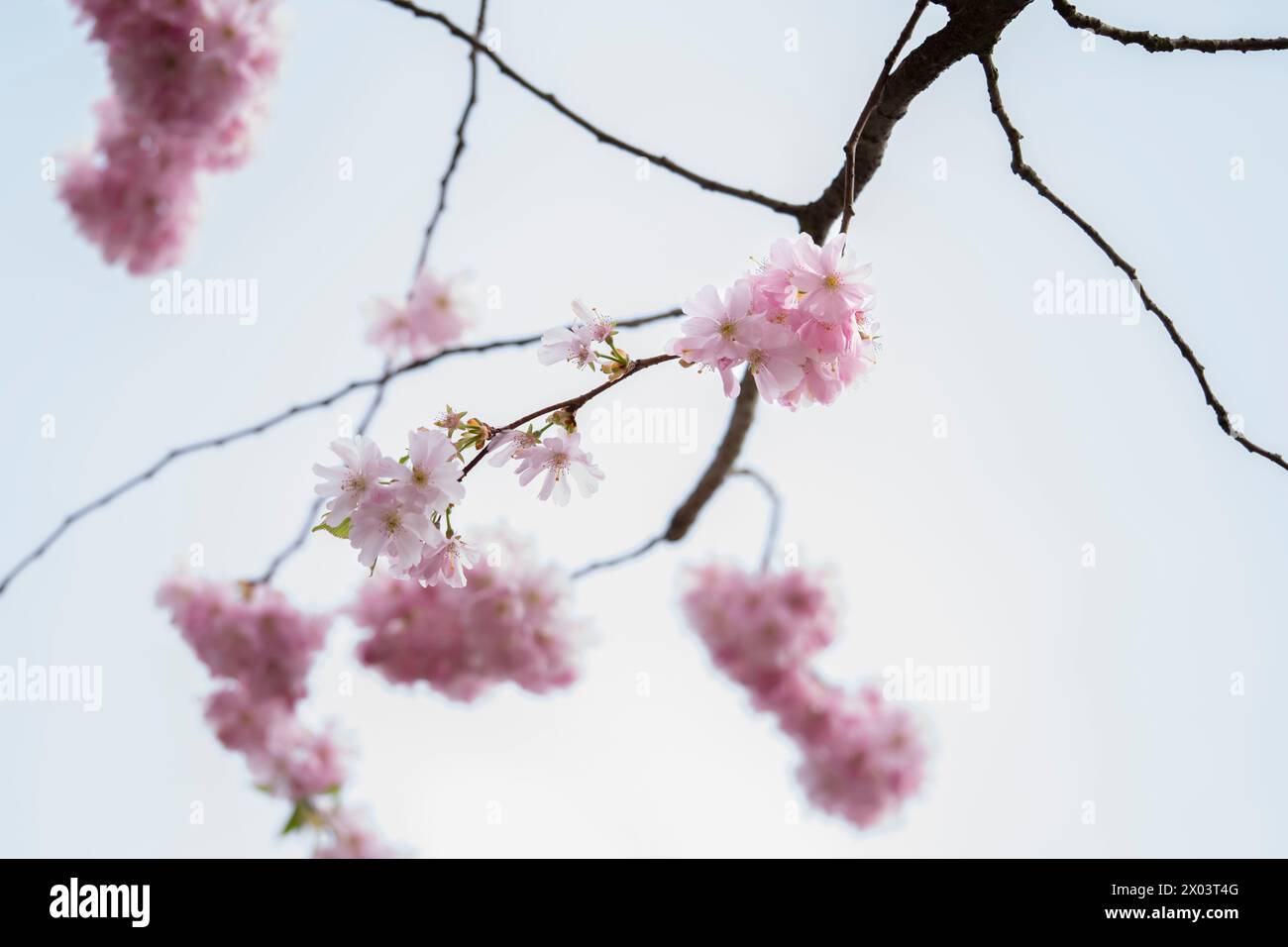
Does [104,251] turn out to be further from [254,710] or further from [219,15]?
[254,710]

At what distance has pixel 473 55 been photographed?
2.17m

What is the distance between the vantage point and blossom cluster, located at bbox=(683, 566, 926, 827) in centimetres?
480

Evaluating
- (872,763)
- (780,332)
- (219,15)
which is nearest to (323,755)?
(872,763)

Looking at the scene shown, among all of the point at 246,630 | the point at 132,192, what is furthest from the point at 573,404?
the point at 132,192

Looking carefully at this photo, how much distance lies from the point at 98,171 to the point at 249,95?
5.68 feet

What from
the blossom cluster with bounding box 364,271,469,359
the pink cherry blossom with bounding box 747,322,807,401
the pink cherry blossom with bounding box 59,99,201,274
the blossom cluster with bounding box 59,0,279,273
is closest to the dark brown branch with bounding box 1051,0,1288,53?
the pink cherry blossom with bounding box 747,322,807,401

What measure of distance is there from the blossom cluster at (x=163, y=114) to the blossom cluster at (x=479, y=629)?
2.05 m

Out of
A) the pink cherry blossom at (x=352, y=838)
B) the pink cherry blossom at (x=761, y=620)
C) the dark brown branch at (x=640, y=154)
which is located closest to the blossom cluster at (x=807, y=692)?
the pink cherry blossom at (x=761, y=620)

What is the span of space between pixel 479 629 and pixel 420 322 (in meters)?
2.11

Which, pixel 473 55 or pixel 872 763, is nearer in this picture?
pixel 473 55

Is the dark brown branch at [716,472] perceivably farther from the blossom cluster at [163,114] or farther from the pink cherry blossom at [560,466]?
the blossom cluster at [163,114]

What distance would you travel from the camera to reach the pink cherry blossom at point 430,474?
1.22 metres

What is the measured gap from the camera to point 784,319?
130cm

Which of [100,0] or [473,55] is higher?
[100,0]
